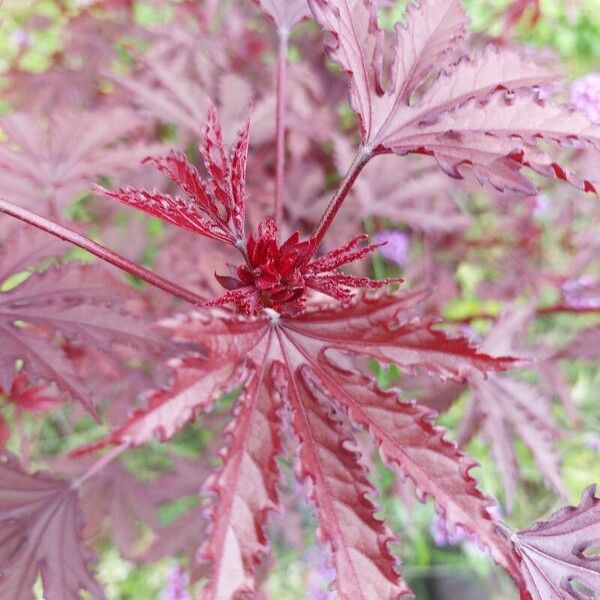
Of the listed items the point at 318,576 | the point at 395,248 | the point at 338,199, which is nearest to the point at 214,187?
the point at 338,199

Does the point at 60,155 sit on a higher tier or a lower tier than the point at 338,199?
→ higher

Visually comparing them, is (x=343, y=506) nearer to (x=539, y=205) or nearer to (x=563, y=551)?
(x=563, y=551)

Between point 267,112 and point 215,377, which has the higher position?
point 267,112

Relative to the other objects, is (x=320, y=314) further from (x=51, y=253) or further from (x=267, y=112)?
(x=267, y=112)

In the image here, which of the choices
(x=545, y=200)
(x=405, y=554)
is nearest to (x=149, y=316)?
(x=545, y=200)

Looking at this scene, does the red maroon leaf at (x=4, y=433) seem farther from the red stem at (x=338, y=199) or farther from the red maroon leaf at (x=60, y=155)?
the red stem at (x=338, y=199)

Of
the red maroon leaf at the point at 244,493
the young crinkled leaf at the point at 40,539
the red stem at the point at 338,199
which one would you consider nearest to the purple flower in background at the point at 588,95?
the red stem at the point at 338,199
